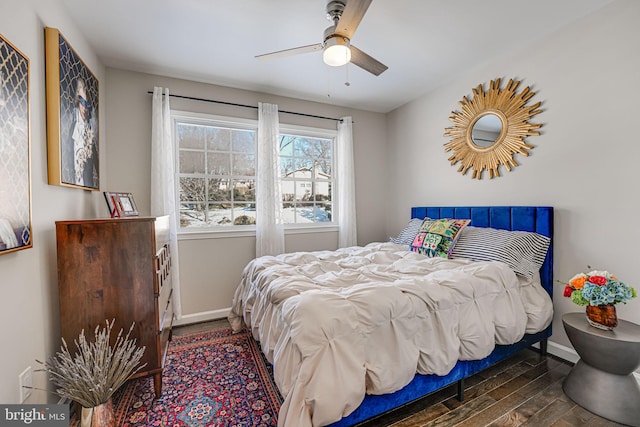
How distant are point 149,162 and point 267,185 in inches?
48.5

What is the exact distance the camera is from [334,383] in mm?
1150

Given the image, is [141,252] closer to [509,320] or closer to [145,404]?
[145,404]

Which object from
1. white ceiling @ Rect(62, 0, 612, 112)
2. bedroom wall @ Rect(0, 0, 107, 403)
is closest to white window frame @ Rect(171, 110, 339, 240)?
white ceiling @ Rect(62, 0, 612, 112)

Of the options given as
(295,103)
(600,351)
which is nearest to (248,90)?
(295,103)

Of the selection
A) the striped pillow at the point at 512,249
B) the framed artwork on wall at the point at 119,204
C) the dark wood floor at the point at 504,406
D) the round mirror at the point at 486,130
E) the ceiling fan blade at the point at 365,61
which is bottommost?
the dark wood floor at the point at 504,406

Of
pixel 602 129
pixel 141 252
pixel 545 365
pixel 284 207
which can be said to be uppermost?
pixel 602 129

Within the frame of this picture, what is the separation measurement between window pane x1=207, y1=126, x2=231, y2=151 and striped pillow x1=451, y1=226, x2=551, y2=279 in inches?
107

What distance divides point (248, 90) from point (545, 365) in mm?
3854

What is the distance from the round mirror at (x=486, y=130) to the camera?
2576 millimetres

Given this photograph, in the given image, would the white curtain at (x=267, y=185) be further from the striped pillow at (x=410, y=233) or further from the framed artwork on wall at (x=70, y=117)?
the framed artwork on wall at (x=70, y=117)

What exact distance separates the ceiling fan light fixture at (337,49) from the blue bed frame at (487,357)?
1951 mm

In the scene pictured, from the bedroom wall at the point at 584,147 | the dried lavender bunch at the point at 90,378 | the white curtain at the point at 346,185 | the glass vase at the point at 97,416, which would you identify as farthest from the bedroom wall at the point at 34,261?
the bedroom wall at the point at 584,147

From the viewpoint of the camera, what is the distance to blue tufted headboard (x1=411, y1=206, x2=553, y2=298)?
7.14ft

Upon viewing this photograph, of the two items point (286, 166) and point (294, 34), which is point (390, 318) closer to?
point (294, 34)
